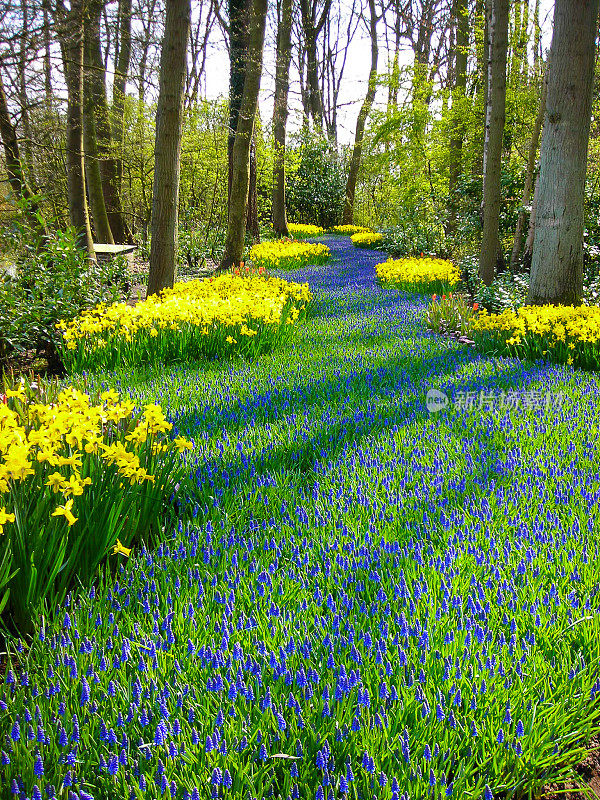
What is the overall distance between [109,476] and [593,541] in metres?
2.08

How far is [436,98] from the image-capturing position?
51.8 feet

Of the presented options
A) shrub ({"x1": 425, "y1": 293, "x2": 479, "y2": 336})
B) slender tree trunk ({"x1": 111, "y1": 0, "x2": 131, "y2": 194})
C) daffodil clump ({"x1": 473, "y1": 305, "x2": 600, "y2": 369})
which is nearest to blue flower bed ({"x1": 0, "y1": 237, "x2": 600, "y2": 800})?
daffodil clump ({"x1": 473, "y1": 305, "x2": 600, "y2": 369})

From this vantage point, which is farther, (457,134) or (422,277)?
(457,134)

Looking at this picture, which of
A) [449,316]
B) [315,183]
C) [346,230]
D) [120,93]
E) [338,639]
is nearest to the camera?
[338,639]

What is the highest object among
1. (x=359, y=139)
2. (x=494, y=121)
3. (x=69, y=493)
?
(x=359, y=139)

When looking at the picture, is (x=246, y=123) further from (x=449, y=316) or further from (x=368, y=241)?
(x=368, y=241)

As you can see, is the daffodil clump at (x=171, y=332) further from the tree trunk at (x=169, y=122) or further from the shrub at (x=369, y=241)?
the shrub at (x=369, y=241)

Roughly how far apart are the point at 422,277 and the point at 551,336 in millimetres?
5013

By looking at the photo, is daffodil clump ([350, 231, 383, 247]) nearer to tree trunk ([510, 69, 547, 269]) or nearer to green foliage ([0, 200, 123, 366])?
tree trunk ([510, 69, 547, 269])

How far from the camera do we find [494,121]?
825 cm

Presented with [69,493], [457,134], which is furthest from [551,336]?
[457,134]

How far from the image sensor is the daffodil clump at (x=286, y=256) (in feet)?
42.3

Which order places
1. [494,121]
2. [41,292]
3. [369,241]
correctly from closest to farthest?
[41,292]
[494,121]
[369,241]

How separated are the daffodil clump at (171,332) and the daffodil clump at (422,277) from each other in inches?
160
